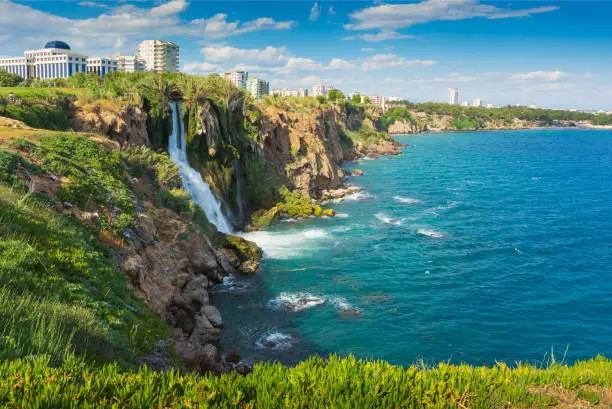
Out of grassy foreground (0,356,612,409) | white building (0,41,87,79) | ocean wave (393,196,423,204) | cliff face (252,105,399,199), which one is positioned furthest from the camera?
white building (0,41,87,79)

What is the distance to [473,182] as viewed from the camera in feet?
218

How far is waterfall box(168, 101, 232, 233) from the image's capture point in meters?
34.8

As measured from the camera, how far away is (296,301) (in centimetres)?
2553

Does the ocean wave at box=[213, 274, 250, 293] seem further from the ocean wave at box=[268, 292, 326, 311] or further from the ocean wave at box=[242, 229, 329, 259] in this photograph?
the ocean wave at box=[242, 229, 329, 259]

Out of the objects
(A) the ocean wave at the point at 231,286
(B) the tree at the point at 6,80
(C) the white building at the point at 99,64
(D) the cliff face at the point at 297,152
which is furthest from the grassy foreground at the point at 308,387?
(C) the white building at the point at 99,64

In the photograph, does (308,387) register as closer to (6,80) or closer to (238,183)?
(238,183)

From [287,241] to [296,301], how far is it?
1134 centimetres

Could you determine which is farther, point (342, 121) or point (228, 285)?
point (342, 121)

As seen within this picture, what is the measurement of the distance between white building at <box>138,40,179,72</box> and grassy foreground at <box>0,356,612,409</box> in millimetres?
155601

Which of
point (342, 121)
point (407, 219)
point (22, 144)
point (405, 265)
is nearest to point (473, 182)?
point (407, 219)

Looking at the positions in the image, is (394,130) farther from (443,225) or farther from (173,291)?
(173,291)

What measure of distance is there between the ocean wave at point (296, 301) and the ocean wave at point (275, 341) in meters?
2.72

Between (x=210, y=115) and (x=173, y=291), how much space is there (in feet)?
76.0

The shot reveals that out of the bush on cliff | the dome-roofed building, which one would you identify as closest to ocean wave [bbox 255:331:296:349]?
the bush on cliff
